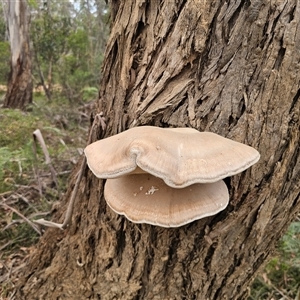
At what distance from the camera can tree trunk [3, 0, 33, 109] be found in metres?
9.80

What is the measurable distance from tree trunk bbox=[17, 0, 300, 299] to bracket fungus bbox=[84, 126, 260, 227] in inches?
11.1

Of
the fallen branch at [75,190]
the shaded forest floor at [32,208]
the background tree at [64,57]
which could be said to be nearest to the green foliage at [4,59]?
the background tree at [64,57]

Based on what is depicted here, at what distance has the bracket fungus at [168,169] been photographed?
51.1 inches

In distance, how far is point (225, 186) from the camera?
165cm

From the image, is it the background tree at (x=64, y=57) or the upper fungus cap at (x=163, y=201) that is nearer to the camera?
the upper fungus cap at (x=163, y=201)

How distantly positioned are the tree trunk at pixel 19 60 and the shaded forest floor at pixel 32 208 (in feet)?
10.3

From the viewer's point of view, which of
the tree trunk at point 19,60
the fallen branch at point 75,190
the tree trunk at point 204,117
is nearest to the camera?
the tree trunk at point 204,117

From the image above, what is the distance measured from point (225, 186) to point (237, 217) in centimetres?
29

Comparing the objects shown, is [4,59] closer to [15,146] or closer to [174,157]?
[15,146]

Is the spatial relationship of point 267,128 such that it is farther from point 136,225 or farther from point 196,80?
point 136,225

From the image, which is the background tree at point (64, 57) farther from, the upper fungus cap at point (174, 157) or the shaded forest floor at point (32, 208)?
the upper fungus cap at point (174, 157)

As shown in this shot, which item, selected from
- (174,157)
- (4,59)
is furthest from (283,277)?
(4,59)

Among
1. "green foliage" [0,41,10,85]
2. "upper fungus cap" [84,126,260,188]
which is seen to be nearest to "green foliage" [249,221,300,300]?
"upper fungus cap" [84,126,260,188]

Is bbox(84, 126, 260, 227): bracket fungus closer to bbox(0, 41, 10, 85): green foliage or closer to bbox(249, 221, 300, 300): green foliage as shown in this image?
bbox(249, 221, 300, 300): green foliage
